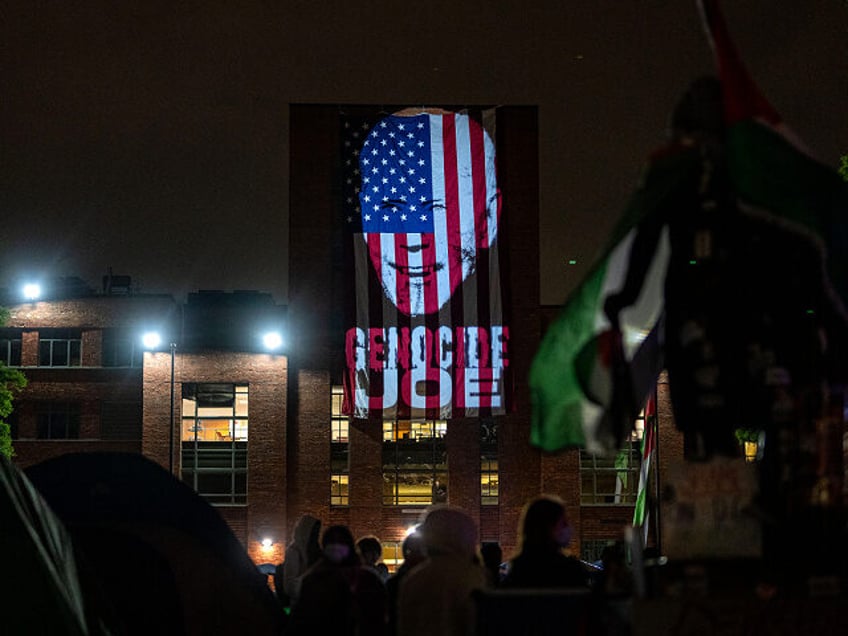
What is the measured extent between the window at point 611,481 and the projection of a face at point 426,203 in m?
18.7

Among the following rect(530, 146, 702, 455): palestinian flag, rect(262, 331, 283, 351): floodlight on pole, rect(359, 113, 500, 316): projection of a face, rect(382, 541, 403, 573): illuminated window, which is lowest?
rect(382, 541, 403, 573): illuminated window

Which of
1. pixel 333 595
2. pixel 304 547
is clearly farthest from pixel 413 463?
pixel 333 595

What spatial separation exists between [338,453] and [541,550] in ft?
170

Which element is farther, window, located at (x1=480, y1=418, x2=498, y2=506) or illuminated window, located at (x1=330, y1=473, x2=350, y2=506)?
window, located at (x1=480, y1=418, x2=498, y2=506)

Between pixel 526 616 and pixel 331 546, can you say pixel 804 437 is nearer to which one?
pixel 526 616

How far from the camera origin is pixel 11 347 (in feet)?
214

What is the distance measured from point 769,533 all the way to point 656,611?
1.65 feet

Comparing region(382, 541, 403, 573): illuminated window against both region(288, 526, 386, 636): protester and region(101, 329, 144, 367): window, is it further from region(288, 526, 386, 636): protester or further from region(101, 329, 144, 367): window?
region(288, 526, 386, 636): protester

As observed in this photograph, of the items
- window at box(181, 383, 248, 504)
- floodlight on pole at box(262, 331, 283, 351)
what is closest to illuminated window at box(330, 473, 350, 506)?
window at box(181, 383, 248, 504)

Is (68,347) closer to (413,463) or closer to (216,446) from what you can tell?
(216,446)

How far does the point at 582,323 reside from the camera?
16.4 feet

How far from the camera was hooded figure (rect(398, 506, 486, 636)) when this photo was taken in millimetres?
6555

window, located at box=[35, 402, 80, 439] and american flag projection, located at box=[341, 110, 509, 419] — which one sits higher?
american flag projection, located at box=[341, 110, 509, 419]

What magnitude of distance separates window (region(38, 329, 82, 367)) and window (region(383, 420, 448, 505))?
52.1 ft
